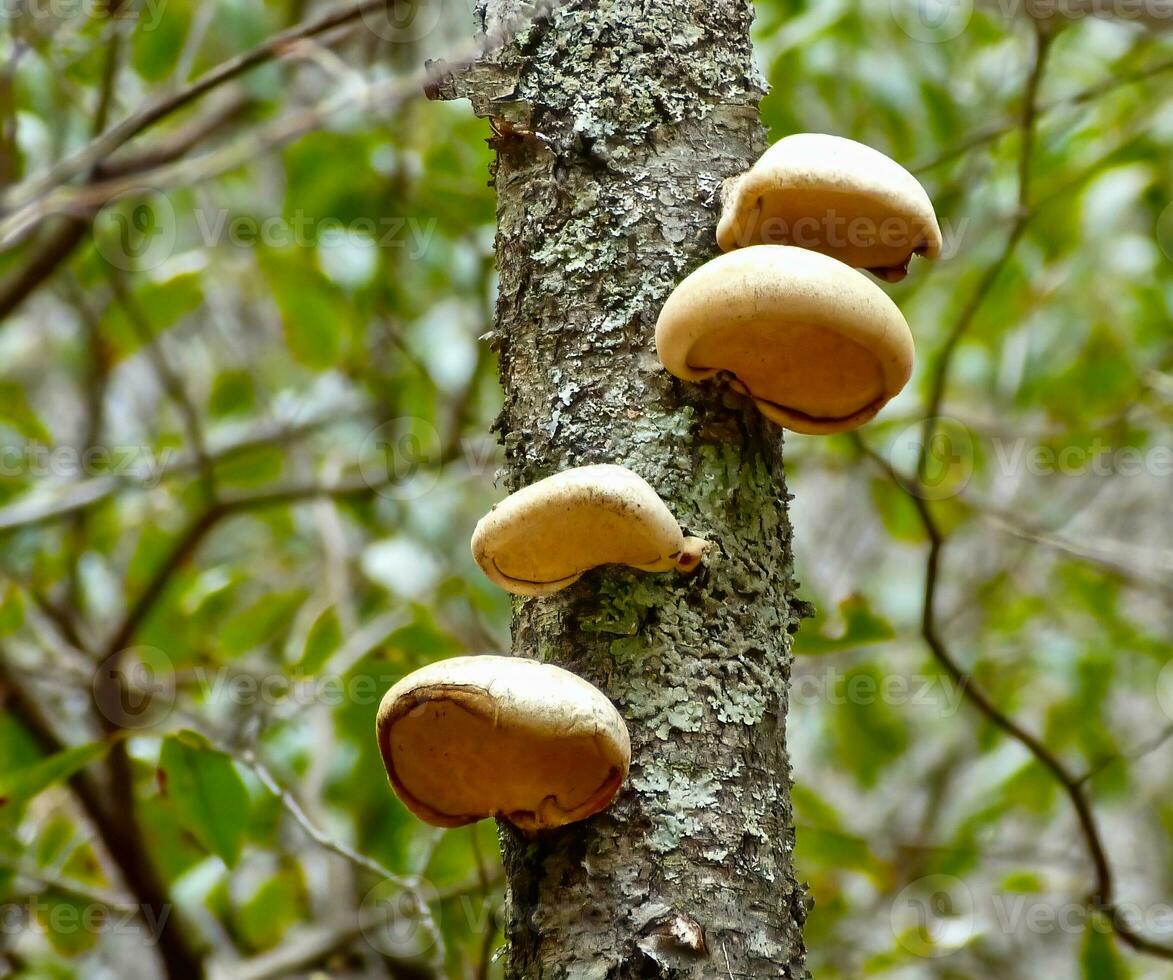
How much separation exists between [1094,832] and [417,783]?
6.85 ft

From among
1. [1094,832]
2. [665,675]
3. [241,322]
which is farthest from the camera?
[241,322]

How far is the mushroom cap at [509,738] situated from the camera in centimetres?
132

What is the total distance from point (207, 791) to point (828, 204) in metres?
1.71

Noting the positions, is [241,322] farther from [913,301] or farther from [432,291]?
[913,301]

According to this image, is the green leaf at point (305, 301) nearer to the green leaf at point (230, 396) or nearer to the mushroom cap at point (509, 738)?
the green leaf at point (230, 396)

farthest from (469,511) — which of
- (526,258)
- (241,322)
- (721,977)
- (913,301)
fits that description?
(721,977)

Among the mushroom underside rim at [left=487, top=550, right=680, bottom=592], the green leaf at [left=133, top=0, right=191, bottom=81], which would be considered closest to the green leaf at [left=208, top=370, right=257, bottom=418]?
the green leaf at [left=133, top=0, right=191, bottom=81]

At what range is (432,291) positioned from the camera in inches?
211

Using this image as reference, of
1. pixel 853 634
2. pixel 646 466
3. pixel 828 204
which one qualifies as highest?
pixel 828 204

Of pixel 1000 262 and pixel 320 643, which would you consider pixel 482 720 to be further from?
pixel 1000 262

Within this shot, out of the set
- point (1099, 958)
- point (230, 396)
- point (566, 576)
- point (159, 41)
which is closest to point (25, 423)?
point (230, 396)

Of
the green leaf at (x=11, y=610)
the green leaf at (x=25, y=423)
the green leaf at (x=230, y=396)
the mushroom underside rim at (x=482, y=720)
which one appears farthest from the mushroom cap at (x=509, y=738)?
the green leaf at (x=230, y=396)

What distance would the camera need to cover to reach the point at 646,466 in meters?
1.55

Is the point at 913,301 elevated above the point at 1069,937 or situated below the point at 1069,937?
above
